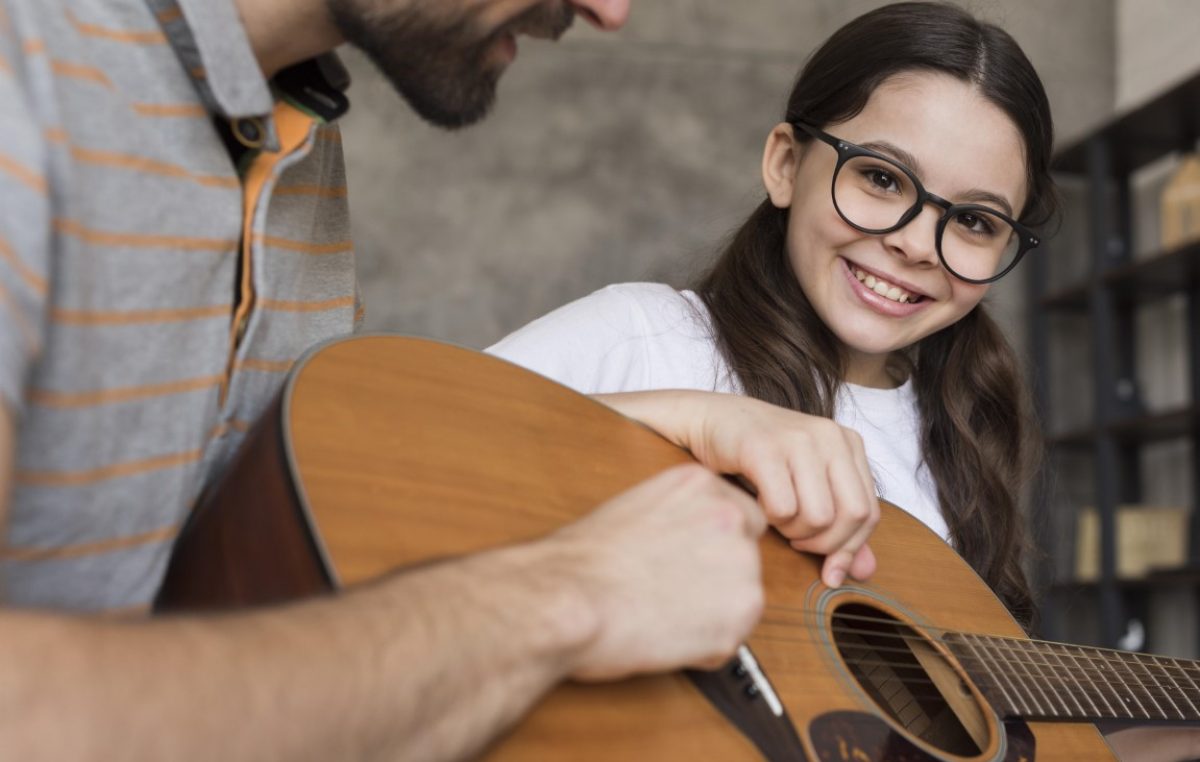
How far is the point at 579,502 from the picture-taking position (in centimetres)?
97

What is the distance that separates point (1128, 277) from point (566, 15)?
350cm

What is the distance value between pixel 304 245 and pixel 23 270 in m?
0.40

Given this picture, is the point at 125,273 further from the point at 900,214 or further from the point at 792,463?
the point at 900,214

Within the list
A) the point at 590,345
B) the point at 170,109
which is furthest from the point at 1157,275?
the point at 170,109

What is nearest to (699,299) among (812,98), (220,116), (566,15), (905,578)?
(812,98)

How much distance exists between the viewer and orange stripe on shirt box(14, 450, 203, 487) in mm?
807

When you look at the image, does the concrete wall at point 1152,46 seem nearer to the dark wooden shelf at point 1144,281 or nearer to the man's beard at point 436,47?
the dark wooden shelf at point 1144,281

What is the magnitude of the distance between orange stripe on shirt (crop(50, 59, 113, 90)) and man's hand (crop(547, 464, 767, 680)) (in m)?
0.45

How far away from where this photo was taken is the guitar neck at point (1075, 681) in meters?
1.19

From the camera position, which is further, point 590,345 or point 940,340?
point 940,340

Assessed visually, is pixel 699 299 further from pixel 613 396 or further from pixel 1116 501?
pixel 1116 501

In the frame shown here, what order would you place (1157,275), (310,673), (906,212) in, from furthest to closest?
1. (1157,275)
2. (906,212)
3. (310,673)

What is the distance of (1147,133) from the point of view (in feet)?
13.6

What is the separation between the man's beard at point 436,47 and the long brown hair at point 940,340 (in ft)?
2.26
